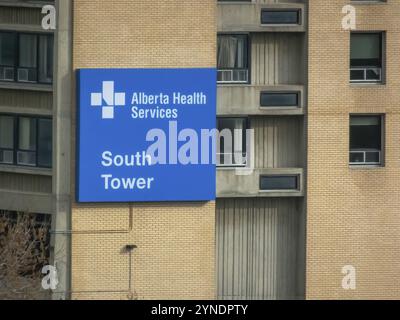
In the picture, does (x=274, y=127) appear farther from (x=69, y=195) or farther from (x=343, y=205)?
(x=69, y=195)

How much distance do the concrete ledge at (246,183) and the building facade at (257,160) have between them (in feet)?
0.13

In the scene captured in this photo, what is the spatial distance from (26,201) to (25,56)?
4445 millimetres

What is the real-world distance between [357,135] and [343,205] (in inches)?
83.2

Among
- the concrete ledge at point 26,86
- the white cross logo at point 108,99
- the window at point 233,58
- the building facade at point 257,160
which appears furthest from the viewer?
the concrete ledge at point 26,86

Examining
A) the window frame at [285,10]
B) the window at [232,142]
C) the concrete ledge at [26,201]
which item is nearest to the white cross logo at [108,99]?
the window at [232,142]

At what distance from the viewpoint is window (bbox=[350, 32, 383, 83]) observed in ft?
124

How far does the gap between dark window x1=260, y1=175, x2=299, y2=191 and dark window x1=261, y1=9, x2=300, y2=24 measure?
4.45 metres

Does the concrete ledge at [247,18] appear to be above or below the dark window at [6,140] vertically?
above

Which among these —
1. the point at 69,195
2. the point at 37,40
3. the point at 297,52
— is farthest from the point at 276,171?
the point at 37,40

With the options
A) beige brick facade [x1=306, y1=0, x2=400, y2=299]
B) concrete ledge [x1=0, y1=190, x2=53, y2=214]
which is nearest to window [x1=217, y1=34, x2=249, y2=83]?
beige brick facade [x1=306, y1=0, x2=400, y2=299]

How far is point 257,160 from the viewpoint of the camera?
37.9 metres

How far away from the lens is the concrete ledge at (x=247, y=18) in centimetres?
3703

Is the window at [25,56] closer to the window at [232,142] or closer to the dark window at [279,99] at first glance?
the window at [232,142]

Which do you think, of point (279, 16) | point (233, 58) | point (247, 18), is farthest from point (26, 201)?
point (279, 16)
